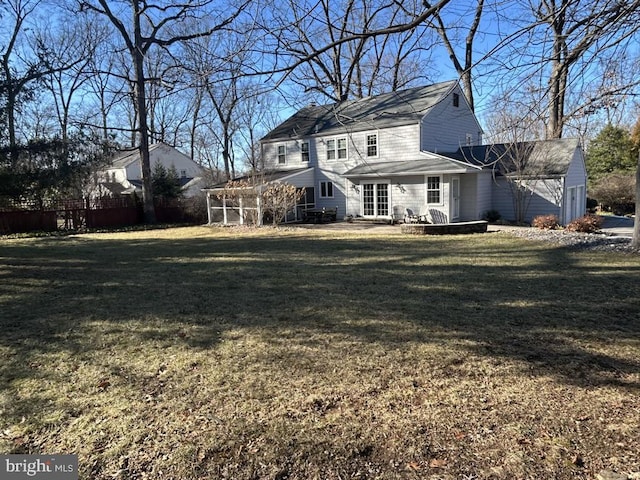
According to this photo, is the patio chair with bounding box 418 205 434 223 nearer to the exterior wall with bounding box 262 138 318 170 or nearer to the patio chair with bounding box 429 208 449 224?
the patio chair with bounding box 429 208 449 224

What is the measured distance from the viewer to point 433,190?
715 inches

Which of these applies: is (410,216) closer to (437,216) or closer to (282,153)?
(437,216)

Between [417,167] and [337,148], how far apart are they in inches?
212

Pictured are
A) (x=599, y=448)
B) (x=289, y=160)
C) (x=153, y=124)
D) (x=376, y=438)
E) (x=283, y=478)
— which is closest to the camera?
(x=283, y=478)

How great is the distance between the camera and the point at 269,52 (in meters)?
4.34

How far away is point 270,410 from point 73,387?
1.74 m

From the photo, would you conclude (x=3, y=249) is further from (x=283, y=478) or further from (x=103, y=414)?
(x=283, y=478)

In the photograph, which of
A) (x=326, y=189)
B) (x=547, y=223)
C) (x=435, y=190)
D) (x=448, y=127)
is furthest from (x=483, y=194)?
(x=326, y=189)

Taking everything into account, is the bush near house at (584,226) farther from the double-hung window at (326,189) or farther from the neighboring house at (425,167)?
the double-hung window at (326,189)

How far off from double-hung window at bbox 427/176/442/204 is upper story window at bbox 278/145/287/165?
9.46 meters

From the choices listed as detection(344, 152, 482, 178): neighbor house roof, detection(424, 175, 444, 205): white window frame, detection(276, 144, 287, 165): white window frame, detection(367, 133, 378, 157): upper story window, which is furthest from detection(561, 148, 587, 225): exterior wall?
detection(276, 144, 287, 165): white window frame

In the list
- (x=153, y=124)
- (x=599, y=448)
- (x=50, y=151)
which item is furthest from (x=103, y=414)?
(x=153, y=124)

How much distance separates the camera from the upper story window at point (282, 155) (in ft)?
80.1

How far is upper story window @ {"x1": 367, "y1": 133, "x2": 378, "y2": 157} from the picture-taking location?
67.8 ft
